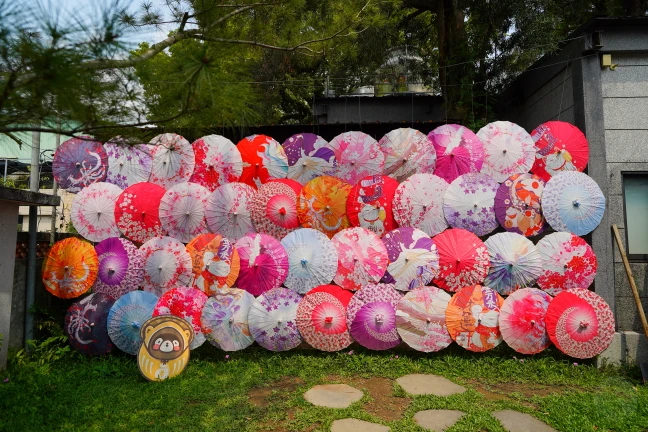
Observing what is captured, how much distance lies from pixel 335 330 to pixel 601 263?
3.60m

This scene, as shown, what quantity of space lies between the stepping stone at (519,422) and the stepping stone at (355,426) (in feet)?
3.70

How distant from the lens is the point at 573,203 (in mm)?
5730

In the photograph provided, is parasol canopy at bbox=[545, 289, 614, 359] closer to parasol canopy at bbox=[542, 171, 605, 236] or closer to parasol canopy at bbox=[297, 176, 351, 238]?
parasol canopy at bbox=[542, 171, 605, 236]

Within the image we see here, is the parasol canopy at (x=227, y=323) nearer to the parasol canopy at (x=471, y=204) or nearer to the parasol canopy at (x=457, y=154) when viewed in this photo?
the parasol canopy at (x=471, y=204)

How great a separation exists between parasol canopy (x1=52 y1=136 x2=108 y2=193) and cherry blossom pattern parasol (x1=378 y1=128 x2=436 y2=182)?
4244 millimetres

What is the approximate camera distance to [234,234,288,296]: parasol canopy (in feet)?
19.4

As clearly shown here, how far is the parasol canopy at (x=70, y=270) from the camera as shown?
6105 millimetres

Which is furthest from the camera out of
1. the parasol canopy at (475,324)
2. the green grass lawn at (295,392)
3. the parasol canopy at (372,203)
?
the parasol canopy at (372,203)

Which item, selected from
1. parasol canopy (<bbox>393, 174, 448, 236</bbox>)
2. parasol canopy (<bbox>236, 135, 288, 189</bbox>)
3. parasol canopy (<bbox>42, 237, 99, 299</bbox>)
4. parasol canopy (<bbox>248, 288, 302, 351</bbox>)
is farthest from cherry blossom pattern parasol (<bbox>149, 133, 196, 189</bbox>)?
parasol canopy (<bbox>393, 174, 448, 236</bbox>)

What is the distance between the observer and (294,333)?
5.79 meters

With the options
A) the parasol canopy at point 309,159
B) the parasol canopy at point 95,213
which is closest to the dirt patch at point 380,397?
the parasol canopy at point 309,159

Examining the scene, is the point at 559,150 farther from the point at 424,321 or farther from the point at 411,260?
the point at 424,321

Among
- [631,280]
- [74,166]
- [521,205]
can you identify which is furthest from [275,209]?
[631,280]

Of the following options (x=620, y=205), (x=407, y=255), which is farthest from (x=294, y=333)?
(x=620, y=205)
